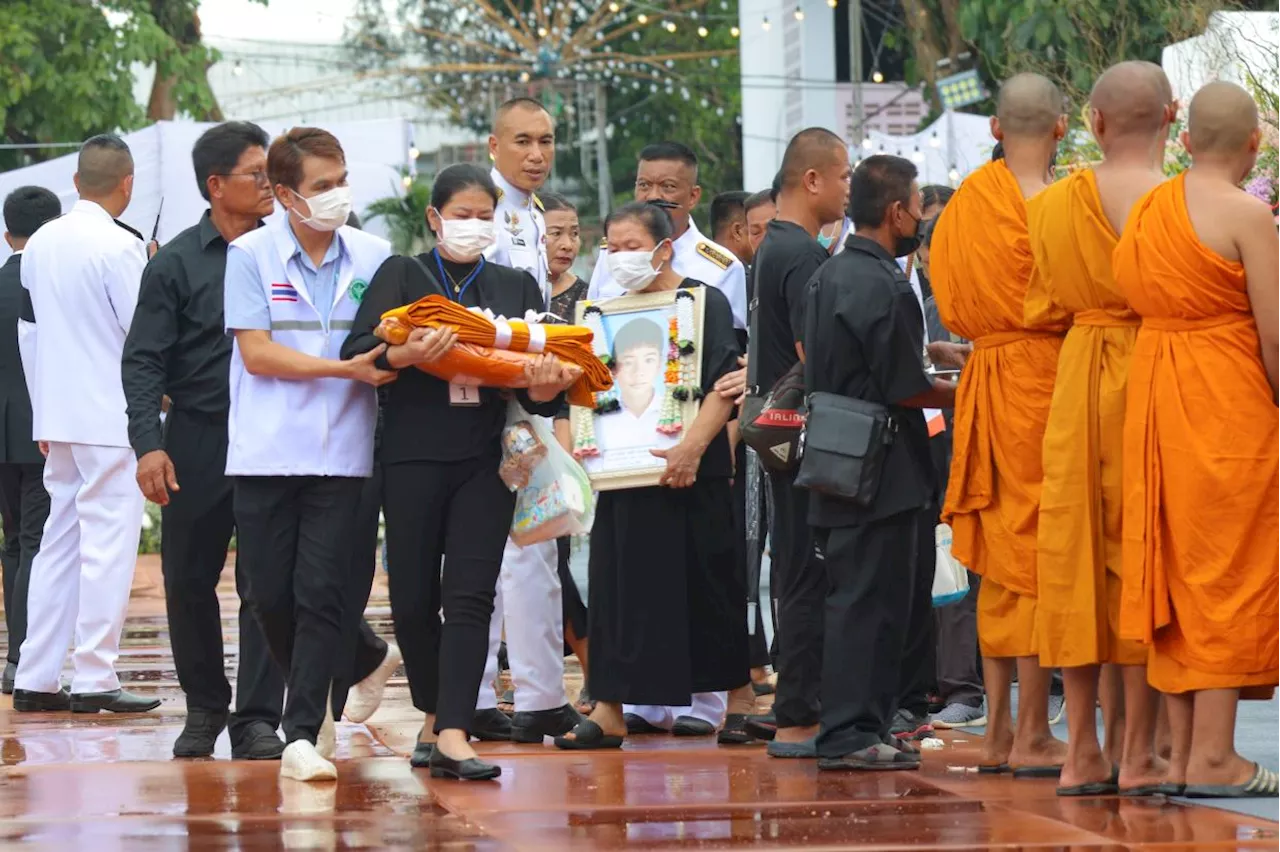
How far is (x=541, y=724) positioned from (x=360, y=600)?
1.06m

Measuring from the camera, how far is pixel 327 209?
6.32 metres

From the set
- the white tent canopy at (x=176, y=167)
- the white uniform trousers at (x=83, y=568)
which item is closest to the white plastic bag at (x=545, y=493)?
the white uniform trousers at (x=83, y=568)

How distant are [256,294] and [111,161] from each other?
2.63 meters

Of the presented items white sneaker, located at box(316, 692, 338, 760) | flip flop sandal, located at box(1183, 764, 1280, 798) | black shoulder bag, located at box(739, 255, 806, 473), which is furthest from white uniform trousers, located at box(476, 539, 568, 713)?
flip flop sandal, located at box(1183, 764, 1280, 798)

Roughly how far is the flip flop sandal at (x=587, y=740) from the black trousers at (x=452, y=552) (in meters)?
0.85

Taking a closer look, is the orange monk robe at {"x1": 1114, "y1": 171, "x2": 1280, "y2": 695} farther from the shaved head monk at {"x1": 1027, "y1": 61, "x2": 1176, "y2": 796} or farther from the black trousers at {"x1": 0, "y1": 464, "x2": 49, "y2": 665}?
the black trousers at {"x1": 0, "y1": 464, "x2": 49, "y2": 665}

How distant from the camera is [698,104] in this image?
137 ft

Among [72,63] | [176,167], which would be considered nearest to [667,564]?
[176,167]

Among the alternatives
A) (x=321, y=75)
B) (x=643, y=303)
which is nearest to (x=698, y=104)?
(x=321, y=75)

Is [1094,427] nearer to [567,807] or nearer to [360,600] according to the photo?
[567,807]

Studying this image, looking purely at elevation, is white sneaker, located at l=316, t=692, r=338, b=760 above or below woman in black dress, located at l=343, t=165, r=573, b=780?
below

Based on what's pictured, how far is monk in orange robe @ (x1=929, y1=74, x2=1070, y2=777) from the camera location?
20.4 ft

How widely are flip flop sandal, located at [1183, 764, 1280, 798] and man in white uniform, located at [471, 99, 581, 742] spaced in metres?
2.59

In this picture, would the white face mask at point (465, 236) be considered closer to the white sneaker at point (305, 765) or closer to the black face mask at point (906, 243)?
the black face mask at point (906, 243)
